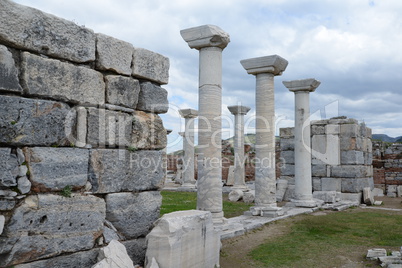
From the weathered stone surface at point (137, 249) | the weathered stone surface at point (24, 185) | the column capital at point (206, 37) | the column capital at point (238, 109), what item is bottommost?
the weathered stone surface at point (137, 249)

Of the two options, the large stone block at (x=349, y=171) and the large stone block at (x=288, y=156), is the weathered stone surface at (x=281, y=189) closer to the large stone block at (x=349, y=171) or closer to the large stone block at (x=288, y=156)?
the large stone block at (x=288, y=156)

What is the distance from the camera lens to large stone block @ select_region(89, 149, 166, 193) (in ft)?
15.2

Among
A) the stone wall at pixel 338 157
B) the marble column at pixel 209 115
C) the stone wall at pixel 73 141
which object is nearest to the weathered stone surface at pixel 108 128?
the stone wall at pixel 73 141

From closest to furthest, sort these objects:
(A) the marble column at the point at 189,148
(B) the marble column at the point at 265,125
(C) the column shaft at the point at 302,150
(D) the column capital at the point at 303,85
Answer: (B) the marble column at the point at 265,125, (D) the column capital at the point at 303,85, (C) the column shaft at the point at 302,150, (A) the marble column at the point at 189,148

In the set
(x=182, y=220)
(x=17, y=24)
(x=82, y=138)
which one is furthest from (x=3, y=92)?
(x=182, y=220)

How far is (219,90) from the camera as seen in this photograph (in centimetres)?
880

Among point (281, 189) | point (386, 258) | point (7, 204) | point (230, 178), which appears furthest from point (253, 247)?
point (230, 178)

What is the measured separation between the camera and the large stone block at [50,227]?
12.4ft

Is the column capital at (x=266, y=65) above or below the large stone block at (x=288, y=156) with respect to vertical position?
above

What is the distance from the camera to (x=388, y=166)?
20094 millimetres

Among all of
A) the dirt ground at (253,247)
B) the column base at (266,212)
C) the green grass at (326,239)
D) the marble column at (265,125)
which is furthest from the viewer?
the marble column at (265,125)

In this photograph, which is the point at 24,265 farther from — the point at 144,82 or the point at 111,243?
the point at 144,82

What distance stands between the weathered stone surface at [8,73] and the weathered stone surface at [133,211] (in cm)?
183

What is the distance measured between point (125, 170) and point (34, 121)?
1.44m
